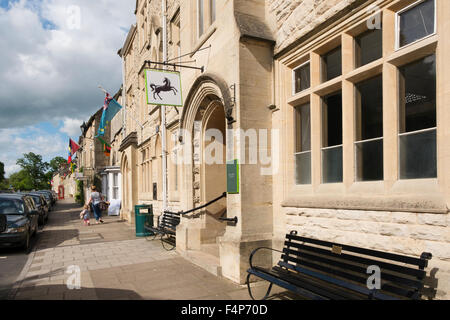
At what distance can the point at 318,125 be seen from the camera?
5.55 m

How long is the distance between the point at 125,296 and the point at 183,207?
11.7 ft

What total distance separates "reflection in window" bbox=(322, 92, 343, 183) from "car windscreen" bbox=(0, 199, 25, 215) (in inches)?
361

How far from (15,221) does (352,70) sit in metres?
9.50

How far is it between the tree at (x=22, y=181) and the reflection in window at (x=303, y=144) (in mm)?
107450

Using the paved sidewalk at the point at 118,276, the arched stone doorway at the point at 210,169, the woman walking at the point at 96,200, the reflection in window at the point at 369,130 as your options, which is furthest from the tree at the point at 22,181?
the reflection in window at the point at 369,130

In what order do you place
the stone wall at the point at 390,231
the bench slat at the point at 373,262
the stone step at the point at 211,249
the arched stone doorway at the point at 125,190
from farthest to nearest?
the arched stone doorway at the point at 125,190 < the stone step at the point at 211,249 < the stone wall at the point at 390,231 < the bench slat at the point at 373,262

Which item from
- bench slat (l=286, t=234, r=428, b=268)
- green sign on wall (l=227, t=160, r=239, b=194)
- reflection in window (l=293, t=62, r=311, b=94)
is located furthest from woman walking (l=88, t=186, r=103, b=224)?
bench slat (l=286, t=234, r=428, b=268)

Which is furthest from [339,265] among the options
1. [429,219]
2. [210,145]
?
[210,145]

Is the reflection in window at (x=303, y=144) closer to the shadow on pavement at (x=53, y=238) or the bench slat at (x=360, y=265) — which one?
the bench slat at (x=360, y=265)

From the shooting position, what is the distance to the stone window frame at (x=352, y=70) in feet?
13.6

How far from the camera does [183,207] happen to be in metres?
8.92

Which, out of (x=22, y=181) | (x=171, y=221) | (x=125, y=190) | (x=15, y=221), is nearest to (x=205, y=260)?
(x=171, y=221)
